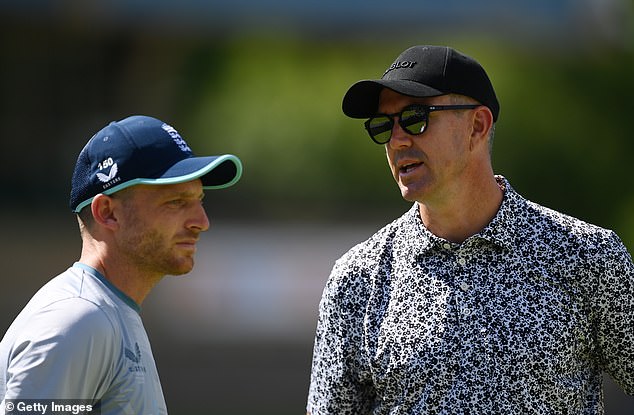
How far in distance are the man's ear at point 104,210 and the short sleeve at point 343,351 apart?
818 millimetres

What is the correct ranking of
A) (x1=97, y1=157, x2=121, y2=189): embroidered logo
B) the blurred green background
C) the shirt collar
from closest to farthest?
(x1=97, y1=157, x2=121, y2=189): embroidered logo
the shirt collar
the blurred green background

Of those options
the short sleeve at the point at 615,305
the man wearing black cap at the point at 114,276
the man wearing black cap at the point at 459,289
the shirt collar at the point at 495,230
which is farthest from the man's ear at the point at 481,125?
the man wearing black cap at the point at 114,276

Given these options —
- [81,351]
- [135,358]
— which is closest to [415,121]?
[135,358]

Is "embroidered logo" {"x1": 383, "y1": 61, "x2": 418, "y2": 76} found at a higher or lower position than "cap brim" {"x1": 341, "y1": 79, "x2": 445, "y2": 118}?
higher

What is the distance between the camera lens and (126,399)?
2.74 m

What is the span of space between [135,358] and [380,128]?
46.4 inches

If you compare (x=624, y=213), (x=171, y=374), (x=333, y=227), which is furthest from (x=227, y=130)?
(x=624, y=213)

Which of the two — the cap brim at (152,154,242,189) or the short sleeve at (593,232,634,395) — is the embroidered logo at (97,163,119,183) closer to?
the cap brim at (152,154,242,189)

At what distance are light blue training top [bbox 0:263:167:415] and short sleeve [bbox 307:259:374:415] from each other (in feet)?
2.27

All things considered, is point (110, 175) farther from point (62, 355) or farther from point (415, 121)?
point (415, 121)

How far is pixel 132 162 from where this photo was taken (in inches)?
117

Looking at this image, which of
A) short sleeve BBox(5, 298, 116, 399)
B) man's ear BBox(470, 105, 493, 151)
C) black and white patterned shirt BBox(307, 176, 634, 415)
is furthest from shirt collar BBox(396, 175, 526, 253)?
short sleeve BBox(5, 298, 116, 399)

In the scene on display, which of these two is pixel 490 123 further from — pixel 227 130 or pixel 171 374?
pixel 227 130

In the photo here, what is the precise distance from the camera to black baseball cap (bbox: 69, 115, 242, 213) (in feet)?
9.77
